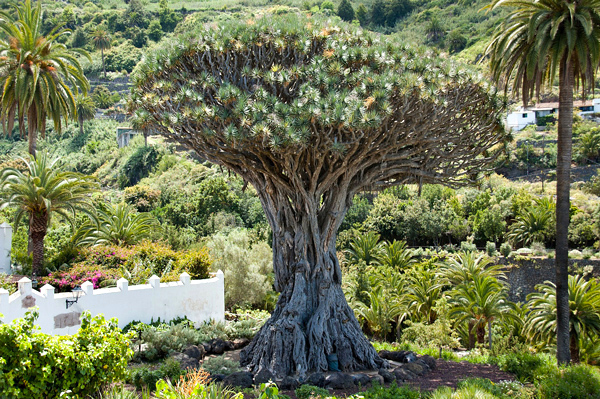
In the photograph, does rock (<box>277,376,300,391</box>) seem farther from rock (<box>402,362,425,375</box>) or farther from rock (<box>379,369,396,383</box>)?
rock (<box>402,362,425,375</box>)

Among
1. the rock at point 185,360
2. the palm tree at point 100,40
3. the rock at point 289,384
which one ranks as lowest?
the rock at point 289,384

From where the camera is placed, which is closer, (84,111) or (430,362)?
(430,362)

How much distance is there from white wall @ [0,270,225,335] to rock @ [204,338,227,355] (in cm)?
261

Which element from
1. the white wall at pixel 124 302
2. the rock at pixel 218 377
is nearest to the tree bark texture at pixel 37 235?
the white wall at pixel 124 302

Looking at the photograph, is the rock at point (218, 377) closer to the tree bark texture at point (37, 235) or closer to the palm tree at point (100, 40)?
the tree bark texture at point (37, 235)

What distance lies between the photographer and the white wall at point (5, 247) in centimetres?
1894

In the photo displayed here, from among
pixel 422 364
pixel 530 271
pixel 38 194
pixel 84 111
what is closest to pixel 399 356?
pixel 422 364

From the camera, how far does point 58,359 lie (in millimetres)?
7621

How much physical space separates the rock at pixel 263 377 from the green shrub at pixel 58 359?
3387 millimetres

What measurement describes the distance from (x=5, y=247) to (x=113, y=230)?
5484 millimetres

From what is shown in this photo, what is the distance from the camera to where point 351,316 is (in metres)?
13.2

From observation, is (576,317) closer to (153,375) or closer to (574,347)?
(574,347)

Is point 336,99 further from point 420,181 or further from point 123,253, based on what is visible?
point 123,253

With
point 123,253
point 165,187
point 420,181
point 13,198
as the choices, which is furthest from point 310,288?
point 165,187
